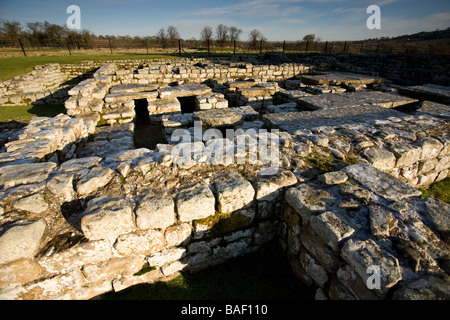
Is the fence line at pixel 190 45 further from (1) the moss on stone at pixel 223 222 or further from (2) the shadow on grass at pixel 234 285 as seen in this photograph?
(2) the shadow on grass at pixel 234 285

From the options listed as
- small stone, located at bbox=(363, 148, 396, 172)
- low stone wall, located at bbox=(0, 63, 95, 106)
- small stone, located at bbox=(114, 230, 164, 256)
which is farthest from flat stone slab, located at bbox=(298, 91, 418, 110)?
low stone wall, located at bbox=(0, 63, 95, 106)

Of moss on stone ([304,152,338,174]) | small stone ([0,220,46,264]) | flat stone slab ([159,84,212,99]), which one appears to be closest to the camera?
small stone ([0,220,46,264])

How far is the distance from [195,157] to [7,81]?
12.1 metres

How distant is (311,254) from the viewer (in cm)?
202

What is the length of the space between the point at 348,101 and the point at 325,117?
167 centimetres

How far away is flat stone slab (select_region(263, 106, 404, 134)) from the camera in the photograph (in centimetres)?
414

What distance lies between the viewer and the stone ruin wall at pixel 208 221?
1.62 metres

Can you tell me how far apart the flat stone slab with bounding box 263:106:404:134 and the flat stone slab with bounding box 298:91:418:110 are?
36 cm

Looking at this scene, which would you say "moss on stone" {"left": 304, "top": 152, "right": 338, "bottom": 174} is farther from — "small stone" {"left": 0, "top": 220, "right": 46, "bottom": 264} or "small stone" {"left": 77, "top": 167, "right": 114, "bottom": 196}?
"small stone" {"left": 0, "top": 220, "right": 46, "bottom": 264}

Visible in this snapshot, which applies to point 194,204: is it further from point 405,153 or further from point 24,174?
point 405,153

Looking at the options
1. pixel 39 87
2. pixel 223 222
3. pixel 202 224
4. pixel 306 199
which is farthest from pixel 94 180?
pixel 39 87

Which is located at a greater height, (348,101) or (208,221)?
(348,101)

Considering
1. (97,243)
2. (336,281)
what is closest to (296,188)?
(336,281)

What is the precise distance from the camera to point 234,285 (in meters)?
2.17
